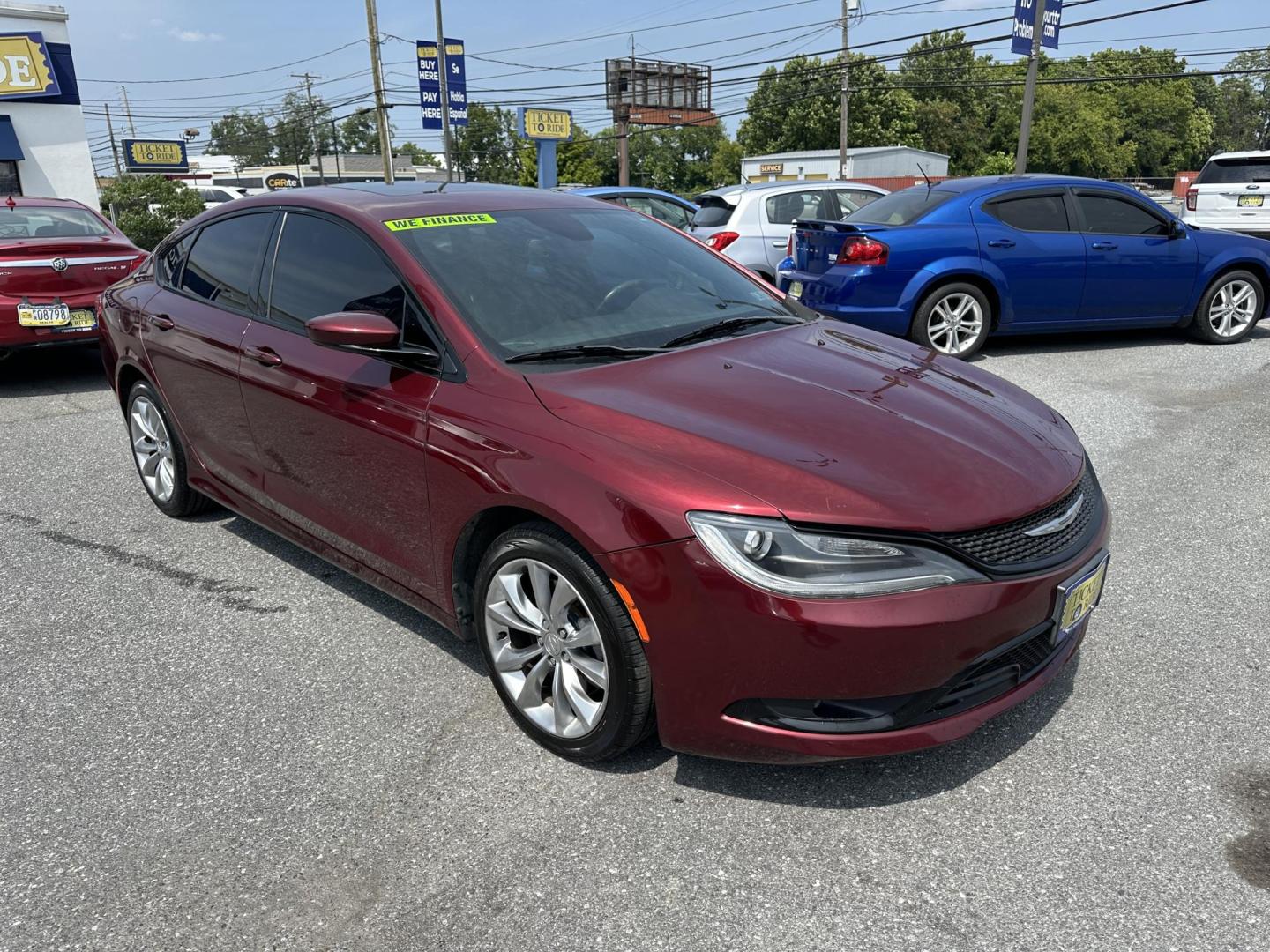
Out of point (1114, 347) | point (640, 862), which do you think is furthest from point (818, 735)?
point (1114, 347)

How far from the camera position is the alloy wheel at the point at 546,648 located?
2.68 metres

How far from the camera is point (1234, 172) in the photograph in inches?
547

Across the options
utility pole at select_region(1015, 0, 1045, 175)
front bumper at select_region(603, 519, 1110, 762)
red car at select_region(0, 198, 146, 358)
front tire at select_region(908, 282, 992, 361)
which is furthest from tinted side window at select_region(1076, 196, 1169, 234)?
utility pole at select_region(1015, 0, 1045, 175)

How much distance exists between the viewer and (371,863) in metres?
2.45

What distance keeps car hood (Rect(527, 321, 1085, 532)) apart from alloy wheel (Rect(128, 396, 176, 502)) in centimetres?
273

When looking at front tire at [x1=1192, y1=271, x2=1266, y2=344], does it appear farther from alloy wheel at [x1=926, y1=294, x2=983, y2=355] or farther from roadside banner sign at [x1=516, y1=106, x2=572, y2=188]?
roadside banner sign at [x1=516, y1=106, x2=572, y2=188]

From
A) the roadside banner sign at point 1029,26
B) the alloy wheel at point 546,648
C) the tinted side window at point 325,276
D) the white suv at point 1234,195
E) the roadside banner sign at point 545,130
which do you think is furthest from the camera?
the roadside banner sign at point 545,130

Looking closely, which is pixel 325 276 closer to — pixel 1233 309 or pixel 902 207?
pixel 902 207

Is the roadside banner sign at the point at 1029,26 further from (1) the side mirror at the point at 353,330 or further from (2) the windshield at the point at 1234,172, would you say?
(1) the side mirror at the point at 353,330

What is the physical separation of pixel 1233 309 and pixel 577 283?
7858mm

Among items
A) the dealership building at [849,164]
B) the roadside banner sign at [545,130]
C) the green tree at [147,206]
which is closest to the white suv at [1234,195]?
the roadside banner sign at [545,130]

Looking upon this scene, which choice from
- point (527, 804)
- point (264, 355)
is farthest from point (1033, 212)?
point (527, 804)

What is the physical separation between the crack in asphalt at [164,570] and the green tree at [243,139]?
129486 millimetres

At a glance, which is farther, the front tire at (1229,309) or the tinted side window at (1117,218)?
the front tire at (1229,309)
